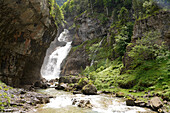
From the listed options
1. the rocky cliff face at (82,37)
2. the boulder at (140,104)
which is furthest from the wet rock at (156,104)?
the rocky cliff face at (82,37)

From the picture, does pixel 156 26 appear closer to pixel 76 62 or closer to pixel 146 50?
pixel 146 50

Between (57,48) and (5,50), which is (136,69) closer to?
(5,50)

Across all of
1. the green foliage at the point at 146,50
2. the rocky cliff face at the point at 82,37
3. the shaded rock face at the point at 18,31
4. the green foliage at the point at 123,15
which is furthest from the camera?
the rocky cliff face at the point at 82,37

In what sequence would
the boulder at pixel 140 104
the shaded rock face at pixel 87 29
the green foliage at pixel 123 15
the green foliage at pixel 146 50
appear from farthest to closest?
the shaded rock face at pixel 87 29 → the green foliage at pixel 123 15 → the green foliage at pixel 146 50 → the boulder at pixel 140 104

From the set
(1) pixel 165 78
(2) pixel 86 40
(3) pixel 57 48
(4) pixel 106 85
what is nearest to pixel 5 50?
(4) pixel 106 85

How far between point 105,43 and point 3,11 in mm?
34777

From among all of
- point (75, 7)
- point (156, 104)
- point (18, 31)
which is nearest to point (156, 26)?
point (156, 104)

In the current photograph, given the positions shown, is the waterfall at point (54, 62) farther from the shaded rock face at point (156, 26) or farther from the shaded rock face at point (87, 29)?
the shaded rock face at point (156, 26)

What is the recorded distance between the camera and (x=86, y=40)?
2261 inches

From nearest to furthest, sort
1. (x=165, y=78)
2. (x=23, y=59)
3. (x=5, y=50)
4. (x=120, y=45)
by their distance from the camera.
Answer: (x=165, y=78) < (x=5, y=50) < (x=23, y=59) < (x=120, y=45)

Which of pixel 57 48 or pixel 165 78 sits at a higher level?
pixel 57 48

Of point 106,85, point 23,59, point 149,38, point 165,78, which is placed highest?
point 149,38

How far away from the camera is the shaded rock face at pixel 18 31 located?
18.3 meters

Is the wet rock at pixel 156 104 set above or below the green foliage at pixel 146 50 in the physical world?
below
